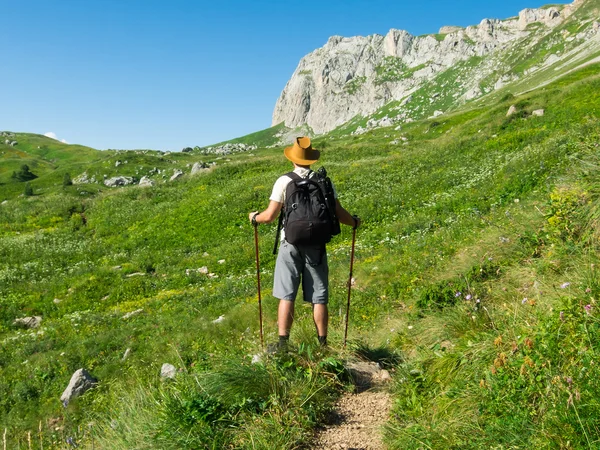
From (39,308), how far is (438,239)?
1464 centimetres

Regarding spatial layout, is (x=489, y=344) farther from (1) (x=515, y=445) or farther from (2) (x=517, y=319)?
(1) (x=515, y=445)

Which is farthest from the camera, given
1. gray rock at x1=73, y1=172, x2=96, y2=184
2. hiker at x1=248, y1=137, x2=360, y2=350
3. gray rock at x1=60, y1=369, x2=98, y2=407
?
gray rock at x1=73, y1=172, x2=96, y2=184

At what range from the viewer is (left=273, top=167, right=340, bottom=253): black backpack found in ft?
19.1

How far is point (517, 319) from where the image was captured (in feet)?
15.0

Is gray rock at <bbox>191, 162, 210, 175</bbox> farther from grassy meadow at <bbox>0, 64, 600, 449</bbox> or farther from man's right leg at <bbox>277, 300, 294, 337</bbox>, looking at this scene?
man's right leg at <bbox>277, 300, 294, 337</bbox>

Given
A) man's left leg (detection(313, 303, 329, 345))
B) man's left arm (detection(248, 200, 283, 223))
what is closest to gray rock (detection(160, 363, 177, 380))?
man's left leg (detection(313, 303, 329, 345))

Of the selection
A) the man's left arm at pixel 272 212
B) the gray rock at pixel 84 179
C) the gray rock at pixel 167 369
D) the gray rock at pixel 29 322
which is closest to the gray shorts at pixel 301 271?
the man's left arm at pixel 272 212

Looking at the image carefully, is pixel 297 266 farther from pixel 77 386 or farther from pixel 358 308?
pixel 77 386

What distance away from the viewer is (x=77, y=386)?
935 cm

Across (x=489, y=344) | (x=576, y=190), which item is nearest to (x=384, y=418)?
(x=489, y=344)

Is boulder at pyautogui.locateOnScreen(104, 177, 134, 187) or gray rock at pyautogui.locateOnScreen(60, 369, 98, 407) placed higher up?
boulder at pyautogui.locateOnScreen(104, 177, 134, 187)

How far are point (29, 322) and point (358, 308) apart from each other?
1224cm

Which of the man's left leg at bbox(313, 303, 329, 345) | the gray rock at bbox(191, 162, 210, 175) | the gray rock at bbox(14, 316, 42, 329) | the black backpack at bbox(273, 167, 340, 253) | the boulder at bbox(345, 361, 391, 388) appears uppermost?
the gray rock at bbox(191, 162, 210, 175)

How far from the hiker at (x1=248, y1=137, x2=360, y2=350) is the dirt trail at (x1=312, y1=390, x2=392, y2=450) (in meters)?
1.21
